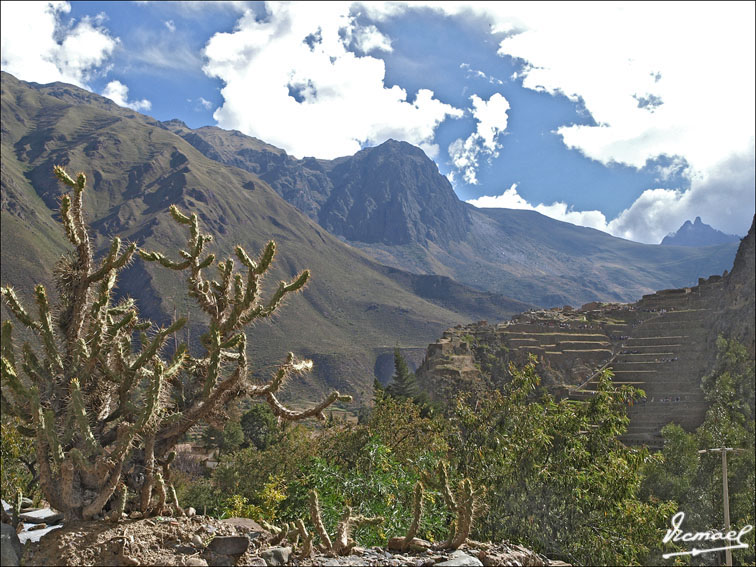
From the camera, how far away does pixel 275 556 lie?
6.15 metres

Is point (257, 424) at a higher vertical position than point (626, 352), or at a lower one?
lower

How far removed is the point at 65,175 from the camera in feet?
23.0

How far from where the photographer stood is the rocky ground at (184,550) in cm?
577

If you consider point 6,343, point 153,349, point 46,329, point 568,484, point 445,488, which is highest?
point 46,329

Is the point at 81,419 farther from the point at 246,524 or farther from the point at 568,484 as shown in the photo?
the point at 568,484

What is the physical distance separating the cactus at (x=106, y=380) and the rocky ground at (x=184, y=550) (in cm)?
36

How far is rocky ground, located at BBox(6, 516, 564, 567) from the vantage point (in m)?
5.77

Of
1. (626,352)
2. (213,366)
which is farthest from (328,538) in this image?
(626,352)

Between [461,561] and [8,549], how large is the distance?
15.8 ft

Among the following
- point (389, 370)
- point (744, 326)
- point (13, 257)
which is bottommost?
point (389, 370)

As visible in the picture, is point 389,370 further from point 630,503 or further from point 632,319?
point 630,503

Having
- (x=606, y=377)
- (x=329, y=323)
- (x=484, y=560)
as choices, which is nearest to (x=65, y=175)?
(x=484, y=560)

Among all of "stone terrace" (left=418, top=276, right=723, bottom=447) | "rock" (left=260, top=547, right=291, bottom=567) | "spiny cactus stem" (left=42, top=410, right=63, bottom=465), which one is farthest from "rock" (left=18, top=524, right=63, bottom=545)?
"stone terrace" (left=418, top=276, right=723, bottom=447)

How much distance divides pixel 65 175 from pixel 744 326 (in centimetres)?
6250
